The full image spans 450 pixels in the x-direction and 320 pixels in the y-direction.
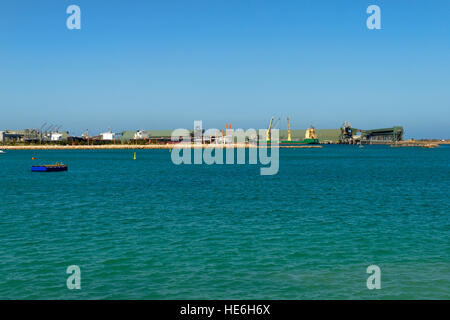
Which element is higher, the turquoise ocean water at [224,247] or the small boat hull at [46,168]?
the small boat hull at [46,168]

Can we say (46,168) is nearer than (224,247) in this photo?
No

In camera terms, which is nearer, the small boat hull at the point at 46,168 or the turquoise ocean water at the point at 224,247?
the turquoise ocean water at the point at 224,247

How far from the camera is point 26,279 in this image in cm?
1814

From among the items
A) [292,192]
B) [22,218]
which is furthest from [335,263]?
[292,192]

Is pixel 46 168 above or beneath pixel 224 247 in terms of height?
above

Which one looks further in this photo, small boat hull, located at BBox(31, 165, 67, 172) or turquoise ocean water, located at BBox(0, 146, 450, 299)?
small boat hull, located at BBox(31, 165, 67, 172)

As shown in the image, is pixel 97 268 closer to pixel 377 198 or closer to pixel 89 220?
pixel 89 220

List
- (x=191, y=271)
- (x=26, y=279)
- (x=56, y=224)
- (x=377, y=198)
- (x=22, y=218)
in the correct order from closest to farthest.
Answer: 1. (x=26, y=279)
2. (x=191, y=271)
3. (x=56, y=224)
4. (x=22, y=218)
5. (x=377, y=198)

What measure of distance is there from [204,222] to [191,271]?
39.8 feet

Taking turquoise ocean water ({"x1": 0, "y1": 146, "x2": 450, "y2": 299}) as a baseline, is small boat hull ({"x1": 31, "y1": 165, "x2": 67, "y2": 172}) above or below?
above
